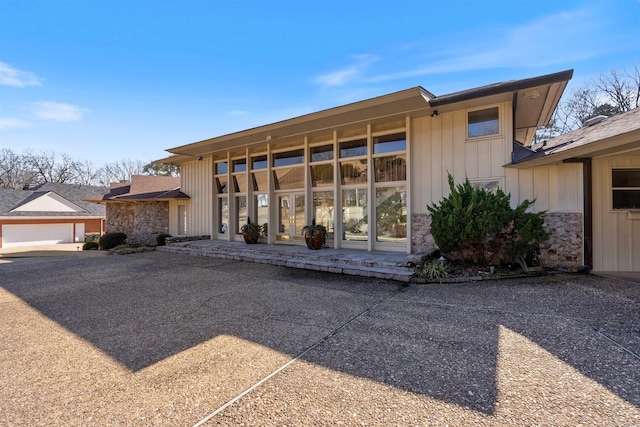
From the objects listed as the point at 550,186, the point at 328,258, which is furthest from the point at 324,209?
the point at 550,186

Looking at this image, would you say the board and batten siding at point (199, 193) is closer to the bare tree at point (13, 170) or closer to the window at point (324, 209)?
the window at point (324, 209)

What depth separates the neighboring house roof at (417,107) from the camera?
6.46 metres

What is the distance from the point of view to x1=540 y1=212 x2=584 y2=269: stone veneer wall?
6.54 metres

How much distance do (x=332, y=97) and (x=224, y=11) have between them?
523cm

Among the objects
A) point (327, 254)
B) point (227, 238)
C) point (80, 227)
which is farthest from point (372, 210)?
point (80, 227)

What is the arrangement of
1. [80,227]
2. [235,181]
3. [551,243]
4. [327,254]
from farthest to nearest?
[80,227] → [235,181] → [327,254] → [551,243]

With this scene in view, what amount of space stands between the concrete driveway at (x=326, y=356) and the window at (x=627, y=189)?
84.8 inches

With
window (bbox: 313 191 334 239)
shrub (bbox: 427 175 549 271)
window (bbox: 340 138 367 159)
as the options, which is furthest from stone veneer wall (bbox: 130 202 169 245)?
shrub (bbox: 427 175 549 271)

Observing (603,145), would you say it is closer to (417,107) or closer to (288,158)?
(417,107)

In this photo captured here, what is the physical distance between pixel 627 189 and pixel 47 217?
31.4m

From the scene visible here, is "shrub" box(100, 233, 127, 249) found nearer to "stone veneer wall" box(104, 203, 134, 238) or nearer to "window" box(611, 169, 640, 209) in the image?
"stone veneer wall" box(104, 203, 134, 238)

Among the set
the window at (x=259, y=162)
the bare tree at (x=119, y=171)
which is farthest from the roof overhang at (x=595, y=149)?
the bare tree at (x=119, y=171)

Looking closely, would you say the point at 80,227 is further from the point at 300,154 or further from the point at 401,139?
the point at 401,139

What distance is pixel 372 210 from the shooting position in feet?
28.5
